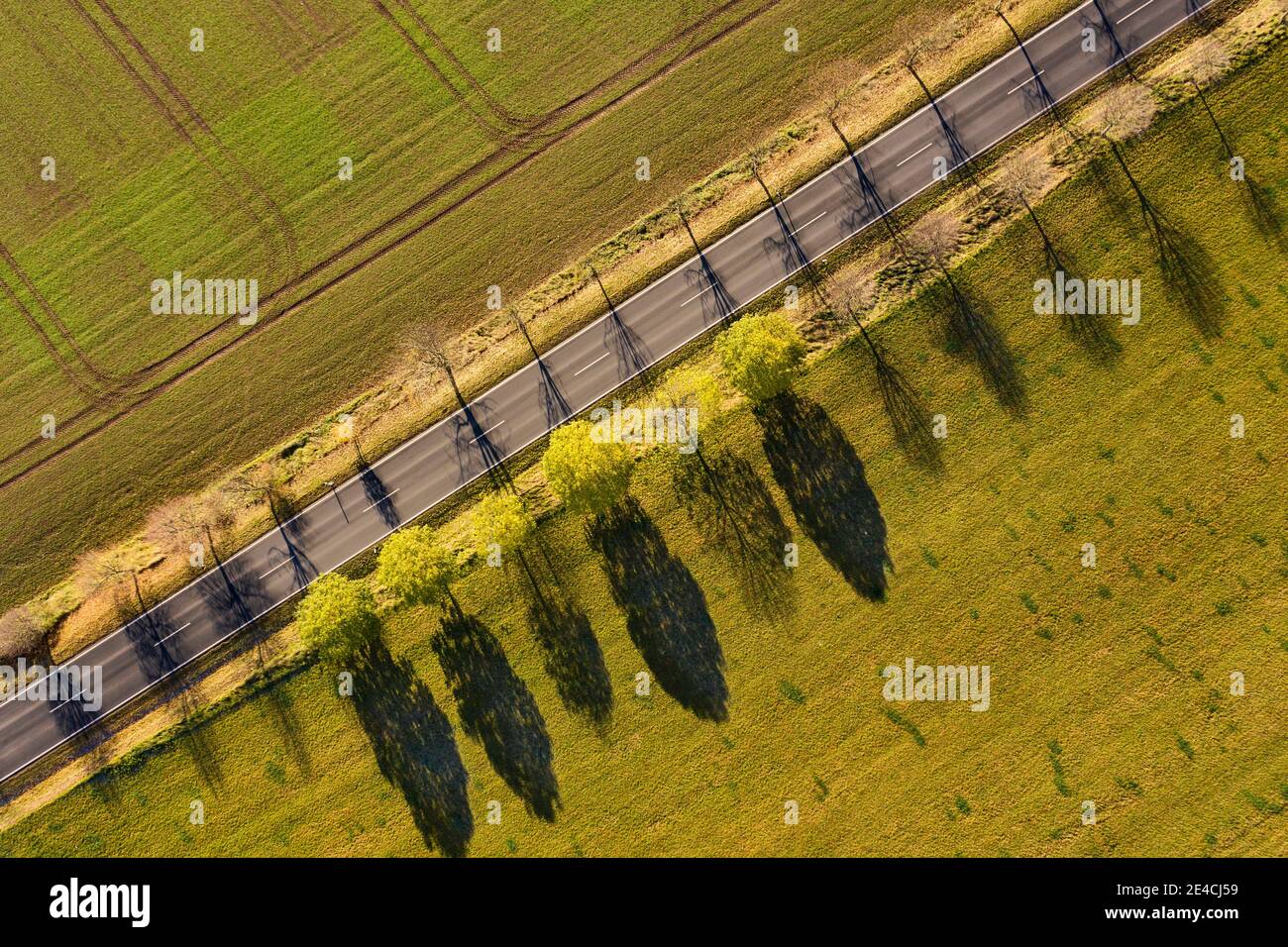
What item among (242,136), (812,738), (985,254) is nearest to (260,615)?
(242,136)

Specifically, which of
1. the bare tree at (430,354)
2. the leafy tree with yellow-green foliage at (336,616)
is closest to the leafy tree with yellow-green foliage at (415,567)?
the leafy tree with yellow-green foliage at (336,616)

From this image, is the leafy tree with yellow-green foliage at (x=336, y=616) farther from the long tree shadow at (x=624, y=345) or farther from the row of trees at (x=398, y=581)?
the long tree shadow at (x=624, y=345)

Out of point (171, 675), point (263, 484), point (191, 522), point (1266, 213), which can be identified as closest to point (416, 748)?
point (171, 675)

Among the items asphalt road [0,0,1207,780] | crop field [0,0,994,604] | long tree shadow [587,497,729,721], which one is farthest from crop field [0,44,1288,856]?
crop field [0,0,994,604]

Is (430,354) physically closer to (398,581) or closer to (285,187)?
(398,581)

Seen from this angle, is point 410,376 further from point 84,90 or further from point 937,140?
point 937,140
